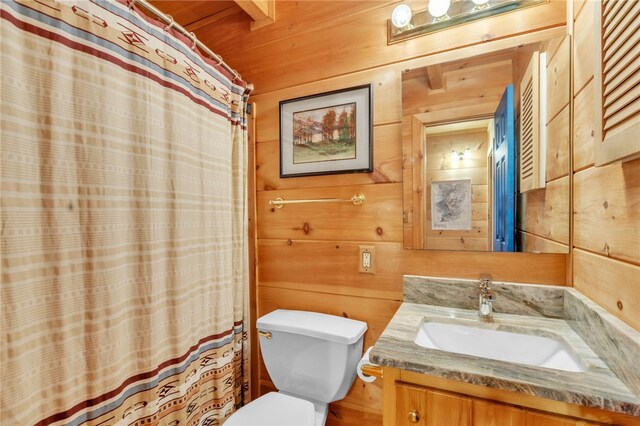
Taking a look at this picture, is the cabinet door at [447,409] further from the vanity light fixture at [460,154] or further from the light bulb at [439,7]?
the light bulb at [439,7]

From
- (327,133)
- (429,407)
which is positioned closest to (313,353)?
(429,407)

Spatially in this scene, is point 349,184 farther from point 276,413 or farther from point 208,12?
point 208,12

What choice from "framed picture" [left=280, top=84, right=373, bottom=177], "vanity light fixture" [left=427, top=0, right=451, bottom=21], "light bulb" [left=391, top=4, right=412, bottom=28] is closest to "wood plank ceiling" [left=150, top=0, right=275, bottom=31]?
"framed picture" [left=280, top=84, right=373, bottom=177]

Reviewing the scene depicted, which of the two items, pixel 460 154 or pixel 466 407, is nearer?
pixel 466 407

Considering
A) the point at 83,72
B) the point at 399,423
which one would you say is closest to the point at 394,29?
the point at 83,72

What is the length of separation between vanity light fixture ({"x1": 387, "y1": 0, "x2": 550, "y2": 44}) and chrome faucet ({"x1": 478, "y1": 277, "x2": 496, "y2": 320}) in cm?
104

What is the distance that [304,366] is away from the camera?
1.26 meters

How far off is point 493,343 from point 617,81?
82 centimetres

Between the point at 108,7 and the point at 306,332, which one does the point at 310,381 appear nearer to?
the point at 306,332

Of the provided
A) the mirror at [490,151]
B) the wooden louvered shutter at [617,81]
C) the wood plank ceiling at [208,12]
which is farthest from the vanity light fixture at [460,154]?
the wood plank ceiling at [208,12]

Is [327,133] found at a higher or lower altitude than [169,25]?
lower

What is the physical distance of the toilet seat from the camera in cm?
112

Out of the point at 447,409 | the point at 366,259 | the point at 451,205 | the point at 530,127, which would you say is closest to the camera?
the point at 447,409

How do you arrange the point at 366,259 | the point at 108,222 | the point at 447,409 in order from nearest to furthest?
the point at 447,409, the point at 108,222, the point at 366,259
